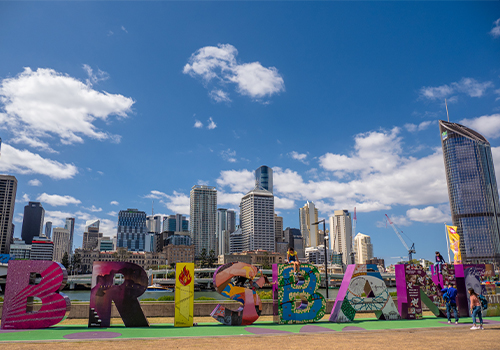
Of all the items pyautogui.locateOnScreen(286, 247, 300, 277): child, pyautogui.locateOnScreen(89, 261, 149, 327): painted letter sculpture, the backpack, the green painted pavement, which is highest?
pyautogui.locateOnScreen(286, 247, 300, 277): child

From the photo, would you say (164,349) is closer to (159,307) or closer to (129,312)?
(129,312)

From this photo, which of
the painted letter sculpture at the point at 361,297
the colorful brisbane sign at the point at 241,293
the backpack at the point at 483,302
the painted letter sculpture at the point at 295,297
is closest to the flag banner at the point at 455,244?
the colorful brisbane sign at the point at 241,293

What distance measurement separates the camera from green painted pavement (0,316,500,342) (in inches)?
621

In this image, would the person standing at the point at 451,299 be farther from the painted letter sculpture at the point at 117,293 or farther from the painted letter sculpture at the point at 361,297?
the painted letter sculpture at the point at 117,293

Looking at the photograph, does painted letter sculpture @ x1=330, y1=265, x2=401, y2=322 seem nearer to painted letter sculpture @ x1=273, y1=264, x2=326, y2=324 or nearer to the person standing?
painted letter sculpture @ x1=273, y1=264, x2=326, y2=324

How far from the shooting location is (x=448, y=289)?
20516mm

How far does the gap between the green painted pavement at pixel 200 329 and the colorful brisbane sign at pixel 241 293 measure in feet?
1.81

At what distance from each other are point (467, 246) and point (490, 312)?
20685cm

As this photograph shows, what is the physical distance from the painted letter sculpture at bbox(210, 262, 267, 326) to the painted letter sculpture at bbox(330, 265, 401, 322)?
4.83 m

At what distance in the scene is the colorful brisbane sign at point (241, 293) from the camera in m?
17.7

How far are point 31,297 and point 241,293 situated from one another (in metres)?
10.5

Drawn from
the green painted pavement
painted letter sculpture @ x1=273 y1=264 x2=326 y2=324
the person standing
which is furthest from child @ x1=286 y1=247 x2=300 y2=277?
the person standing

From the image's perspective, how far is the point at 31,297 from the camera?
18.1m

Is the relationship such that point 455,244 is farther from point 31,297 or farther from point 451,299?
point 31,297
